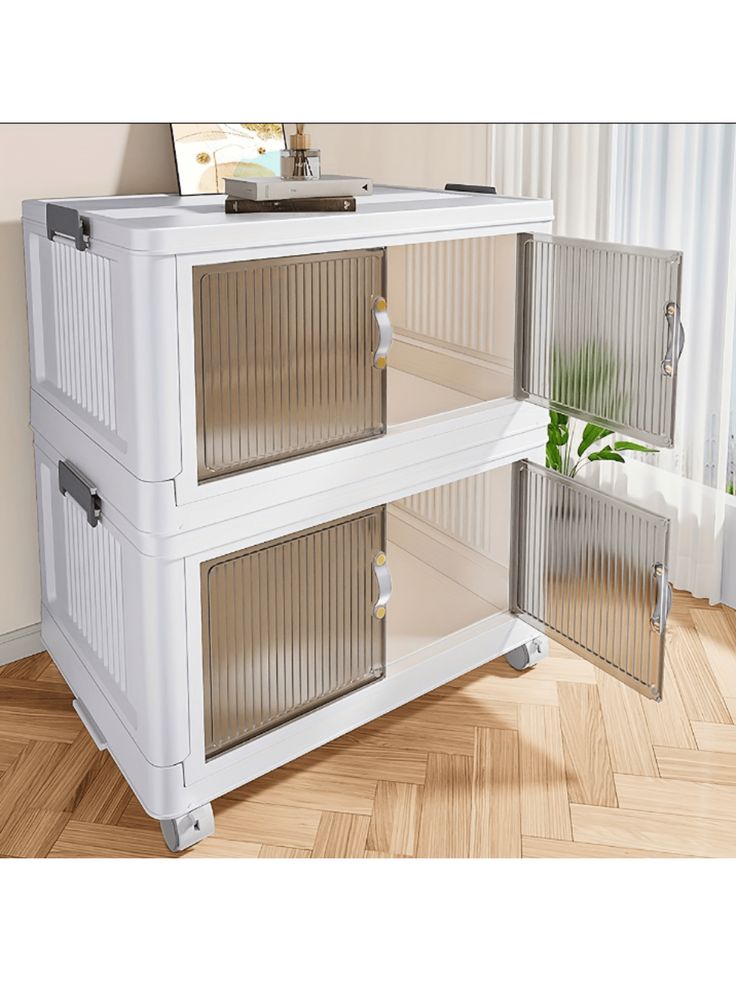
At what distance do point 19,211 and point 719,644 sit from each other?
1.48 meters

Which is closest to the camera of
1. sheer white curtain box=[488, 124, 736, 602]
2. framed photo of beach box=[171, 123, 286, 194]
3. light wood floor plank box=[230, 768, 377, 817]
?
light wood floor plank box=[230, 768, 377, 817]

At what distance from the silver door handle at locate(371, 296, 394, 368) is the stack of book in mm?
137

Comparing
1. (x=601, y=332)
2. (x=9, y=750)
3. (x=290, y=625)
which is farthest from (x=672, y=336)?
(x=9, y=750)

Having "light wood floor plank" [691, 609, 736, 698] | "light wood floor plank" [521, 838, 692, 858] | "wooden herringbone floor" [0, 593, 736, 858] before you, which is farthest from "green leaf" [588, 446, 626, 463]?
"light wood floor plank" [521, 838, 692, 858]

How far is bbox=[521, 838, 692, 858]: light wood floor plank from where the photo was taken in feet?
4.56

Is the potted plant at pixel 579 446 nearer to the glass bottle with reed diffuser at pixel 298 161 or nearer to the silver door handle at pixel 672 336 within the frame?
the silver door handle at pixel 672 336

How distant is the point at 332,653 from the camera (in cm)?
153

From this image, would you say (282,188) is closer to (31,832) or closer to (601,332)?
(601,332)

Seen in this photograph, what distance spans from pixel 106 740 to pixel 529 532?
2.53 ft

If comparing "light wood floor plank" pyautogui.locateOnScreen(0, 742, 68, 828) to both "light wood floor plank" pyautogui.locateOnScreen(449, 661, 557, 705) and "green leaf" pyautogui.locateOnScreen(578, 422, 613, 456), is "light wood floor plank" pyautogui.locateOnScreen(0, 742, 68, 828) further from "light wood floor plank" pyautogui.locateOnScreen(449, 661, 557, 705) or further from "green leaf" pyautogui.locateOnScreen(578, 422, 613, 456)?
"green leaf" pyautogui.locateOnScreen(578, 422, 613, 456)

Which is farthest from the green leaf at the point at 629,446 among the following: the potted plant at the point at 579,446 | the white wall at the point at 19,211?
the white wall at the point at 19,211

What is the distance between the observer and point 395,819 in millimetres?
1462

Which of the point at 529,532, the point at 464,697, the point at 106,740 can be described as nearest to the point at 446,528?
the point at 529,532

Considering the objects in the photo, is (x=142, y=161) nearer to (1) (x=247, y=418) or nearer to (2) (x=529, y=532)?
(1) (x=247, y=418)
